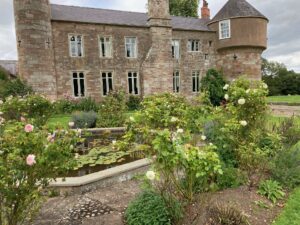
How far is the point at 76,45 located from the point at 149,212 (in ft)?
56.9

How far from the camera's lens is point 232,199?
4.00 meters

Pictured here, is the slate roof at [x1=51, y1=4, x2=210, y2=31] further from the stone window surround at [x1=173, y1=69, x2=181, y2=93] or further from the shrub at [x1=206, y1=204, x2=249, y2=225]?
the shrub at [x1=206, y1=204, x2=249, y2=225]

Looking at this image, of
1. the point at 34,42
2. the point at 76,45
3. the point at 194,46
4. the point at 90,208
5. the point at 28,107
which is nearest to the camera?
the point at 90,208

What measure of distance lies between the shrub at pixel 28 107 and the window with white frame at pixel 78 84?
33.2 ft

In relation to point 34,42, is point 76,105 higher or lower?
lower

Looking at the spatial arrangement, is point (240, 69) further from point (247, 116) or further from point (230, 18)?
point (247, 116)

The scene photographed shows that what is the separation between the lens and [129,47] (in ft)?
66.2

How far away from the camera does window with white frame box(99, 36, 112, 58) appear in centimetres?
1925

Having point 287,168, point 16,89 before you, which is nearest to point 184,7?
point 16,89

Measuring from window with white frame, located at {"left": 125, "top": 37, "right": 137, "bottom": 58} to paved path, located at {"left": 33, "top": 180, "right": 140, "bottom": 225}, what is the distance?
16.7 m

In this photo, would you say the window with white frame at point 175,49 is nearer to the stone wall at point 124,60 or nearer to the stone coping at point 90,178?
the stone wall at point 124,60

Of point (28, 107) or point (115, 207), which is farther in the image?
point (28, 107)

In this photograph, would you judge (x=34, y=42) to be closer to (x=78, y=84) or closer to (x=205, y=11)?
(x=78, y=84)

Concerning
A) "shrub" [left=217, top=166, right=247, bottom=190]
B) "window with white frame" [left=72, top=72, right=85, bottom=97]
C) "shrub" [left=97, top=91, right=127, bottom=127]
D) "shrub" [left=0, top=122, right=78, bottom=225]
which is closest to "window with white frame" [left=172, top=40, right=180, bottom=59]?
"window with white frame" [left=72, top=72, right=85, bottom=97]
